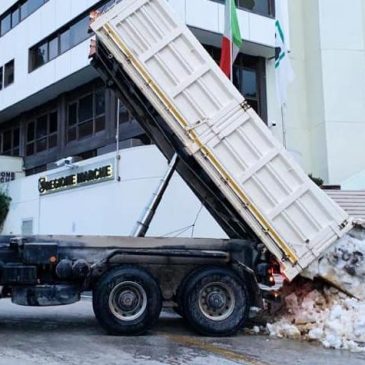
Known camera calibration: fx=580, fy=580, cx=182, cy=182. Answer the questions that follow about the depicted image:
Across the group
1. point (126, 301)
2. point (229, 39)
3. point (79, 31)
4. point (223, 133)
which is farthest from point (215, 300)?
point (79, 31)

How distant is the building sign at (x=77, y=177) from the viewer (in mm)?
20470

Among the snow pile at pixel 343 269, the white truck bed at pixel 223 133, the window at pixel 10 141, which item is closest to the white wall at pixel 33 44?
the window at pixel 10 141

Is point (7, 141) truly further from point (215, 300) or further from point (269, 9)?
point (215, 300)

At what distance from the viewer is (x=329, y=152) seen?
21.9 meters

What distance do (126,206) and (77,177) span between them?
11.6 feet

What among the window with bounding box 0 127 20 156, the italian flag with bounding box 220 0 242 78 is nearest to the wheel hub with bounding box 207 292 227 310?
the italian flag with bounding box 220 0 242 78

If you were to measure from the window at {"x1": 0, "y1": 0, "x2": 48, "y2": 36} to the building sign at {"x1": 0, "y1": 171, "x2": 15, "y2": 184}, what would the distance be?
7213 millimetres

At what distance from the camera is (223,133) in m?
8.66

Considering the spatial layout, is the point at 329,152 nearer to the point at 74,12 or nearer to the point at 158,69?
the point at 74,12

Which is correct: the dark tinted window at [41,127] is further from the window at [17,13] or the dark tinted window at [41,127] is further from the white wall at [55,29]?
the window at [17,13]

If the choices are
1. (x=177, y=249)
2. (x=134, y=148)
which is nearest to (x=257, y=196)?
(x=177, y=249)

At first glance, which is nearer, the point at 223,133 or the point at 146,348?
the point at 146,348

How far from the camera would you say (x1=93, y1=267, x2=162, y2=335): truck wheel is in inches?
323

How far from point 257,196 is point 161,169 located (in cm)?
1042
